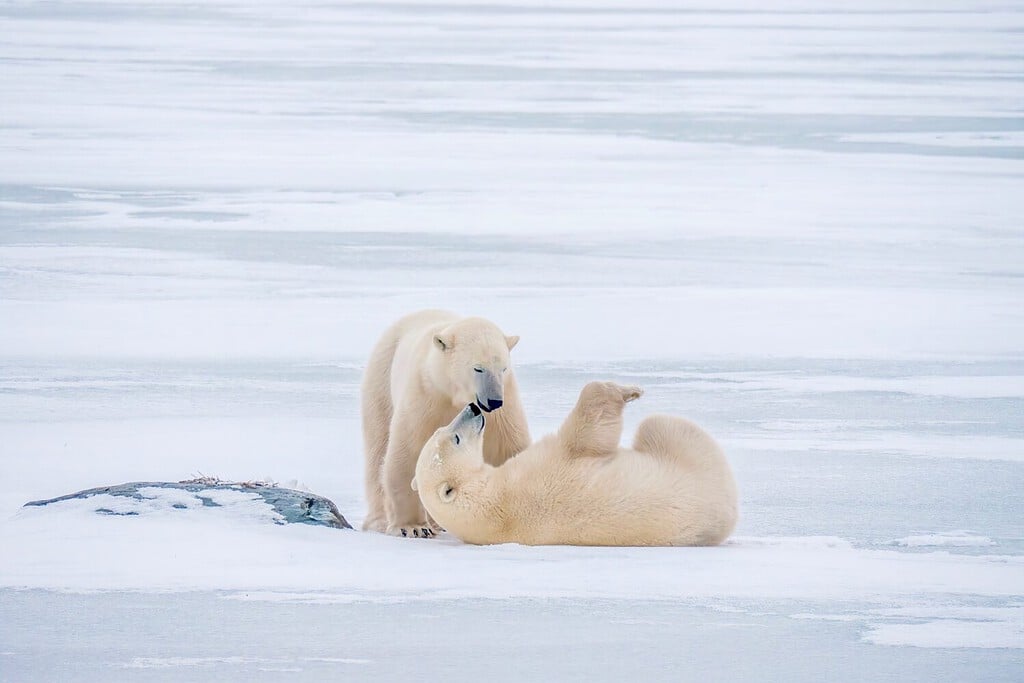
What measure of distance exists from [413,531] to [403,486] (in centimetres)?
13

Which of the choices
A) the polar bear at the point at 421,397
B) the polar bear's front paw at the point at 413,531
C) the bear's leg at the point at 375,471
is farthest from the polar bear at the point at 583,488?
the bear's leg at the point at 375,471

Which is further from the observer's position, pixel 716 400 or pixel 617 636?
pixel 716 400

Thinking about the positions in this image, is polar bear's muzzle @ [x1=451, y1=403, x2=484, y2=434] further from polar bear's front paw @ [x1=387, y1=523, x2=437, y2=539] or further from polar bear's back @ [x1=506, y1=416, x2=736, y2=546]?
polar bear's front paw @ [x1=387, y1=523, x2=437, y2=539]

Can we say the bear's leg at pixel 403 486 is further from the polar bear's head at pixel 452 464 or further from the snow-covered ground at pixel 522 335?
the polar bear's head at pixel 452 464

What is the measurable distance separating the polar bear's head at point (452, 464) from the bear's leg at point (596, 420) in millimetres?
224

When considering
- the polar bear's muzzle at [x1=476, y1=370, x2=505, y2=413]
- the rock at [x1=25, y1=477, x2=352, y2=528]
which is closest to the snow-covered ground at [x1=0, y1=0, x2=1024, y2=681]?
the rock at [x1=25, y1=477, x2=352, y2=528]

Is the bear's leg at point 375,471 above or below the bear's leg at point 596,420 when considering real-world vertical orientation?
below

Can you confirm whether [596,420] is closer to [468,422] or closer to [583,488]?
[583,488]

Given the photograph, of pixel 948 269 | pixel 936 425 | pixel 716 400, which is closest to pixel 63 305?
pixel 716 400

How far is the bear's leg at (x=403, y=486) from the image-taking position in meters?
4.22

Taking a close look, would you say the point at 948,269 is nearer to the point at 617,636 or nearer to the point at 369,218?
the point at 369,218

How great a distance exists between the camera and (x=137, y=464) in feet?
16.4

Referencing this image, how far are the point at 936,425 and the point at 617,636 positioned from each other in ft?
9.10

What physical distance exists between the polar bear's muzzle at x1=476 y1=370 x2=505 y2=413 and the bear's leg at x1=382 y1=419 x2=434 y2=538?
0.35 meters
